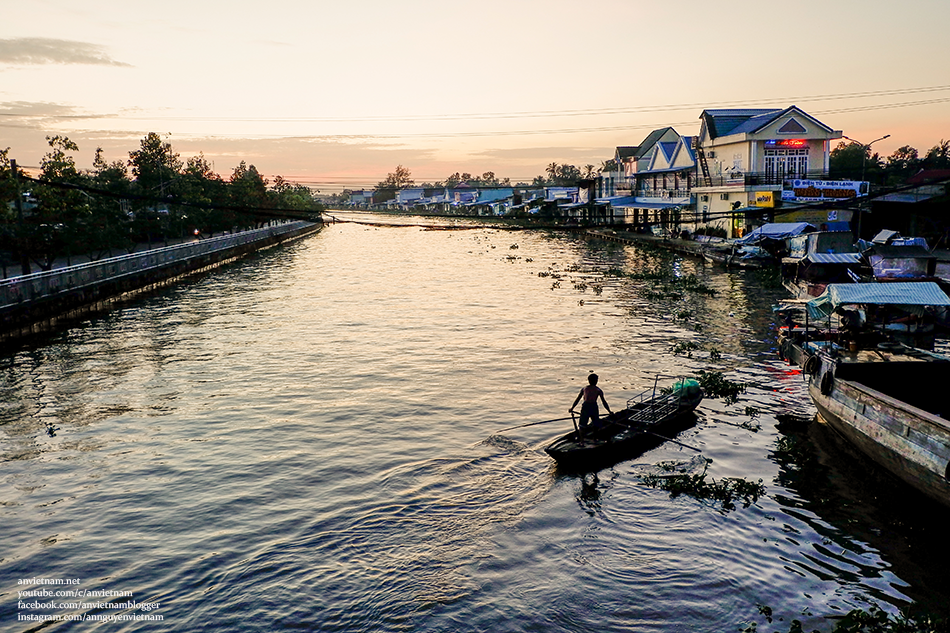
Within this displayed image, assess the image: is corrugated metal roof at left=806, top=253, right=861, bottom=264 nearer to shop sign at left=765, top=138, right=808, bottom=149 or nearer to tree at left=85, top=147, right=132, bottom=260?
shop sign at left=765, top=138, right=808, bottom=149

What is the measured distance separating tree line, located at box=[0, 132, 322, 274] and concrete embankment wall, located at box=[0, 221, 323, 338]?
3314 mm

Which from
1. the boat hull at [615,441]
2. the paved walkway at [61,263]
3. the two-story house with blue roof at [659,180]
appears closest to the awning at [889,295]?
the boat hull at [615,441]

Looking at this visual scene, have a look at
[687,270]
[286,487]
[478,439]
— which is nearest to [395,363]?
[478,439]

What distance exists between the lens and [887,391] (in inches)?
661

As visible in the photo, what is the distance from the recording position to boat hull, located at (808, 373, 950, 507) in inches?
494

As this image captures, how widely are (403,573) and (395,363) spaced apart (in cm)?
1464

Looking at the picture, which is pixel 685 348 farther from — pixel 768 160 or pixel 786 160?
pixel 786 160

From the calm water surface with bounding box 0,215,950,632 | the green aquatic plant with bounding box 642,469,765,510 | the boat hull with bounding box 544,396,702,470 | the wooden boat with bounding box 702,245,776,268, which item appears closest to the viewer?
the calm water surface with bounding box 0,215,950,632

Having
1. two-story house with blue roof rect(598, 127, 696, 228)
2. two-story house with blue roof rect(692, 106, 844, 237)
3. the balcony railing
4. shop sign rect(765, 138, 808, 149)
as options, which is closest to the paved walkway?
two-story house with blue roof rect(692, 106, 844, 237)

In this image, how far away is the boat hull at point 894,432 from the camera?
12547 mm

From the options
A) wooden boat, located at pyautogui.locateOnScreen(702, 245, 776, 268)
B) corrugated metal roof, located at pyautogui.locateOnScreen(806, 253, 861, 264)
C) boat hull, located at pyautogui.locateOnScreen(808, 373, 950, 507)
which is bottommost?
boat hull, located at pyautogui.locateOnScreen(808, 373, 950, 507)

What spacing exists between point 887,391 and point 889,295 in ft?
13.4

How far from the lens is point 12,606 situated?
10734mm

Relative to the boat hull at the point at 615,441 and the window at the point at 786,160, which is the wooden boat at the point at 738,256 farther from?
the boat hull at the point at 615,441
